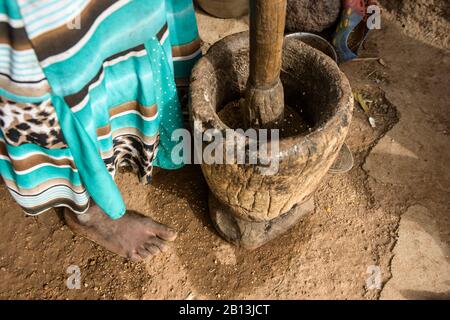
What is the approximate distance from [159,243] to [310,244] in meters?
0.68

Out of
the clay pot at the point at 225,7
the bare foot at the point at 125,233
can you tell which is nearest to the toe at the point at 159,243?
the bare foot at the point at 125,233

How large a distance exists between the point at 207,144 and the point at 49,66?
1.76ft

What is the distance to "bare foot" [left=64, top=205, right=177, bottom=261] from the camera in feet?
6.48

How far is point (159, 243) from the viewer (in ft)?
6.54

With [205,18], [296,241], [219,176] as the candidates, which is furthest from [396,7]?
[219,176]

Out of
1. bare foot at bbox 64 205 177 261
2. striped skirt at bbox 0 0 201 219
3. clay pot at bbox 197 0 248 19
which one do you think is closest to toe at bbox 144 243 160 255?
bare foot at bbox 64 205 177 261

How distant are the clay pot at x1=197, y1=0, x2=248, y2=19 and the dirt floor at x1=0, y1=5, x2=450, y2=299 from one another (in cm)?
106

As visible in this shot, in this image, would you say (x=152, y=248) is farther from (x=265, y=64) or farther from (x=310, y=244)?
(x=265, y=64)

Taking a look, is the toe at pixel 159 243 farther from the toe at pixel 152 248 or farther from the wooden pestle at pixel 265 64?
the wooden pestle at pixel 265 64

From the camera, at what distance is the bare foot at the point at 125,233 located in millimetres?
1977

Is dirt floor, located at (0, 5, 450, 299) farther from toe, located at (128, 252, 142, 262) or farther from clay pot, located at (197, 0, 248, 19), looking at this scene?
clay pot, located at (197, 0, 248, 19)

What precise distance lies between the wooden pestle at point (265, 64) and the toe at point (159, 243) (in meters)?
0.68

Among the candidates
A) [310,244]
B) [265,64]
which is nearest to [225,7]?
[265,64]

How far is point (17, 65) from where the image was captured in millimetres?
1251
